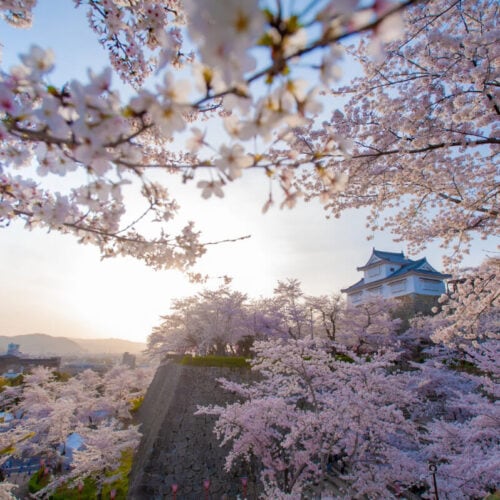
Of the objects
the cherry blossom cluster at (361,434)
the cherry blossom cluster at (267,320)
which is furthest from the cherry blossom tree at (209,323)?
the cherry blossom cluster at (361,434)

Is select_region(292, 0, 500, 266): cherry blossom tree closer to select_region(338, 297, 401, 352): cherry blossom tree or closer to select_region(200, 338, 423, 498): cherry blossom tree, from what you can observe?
select_region(200, 338, 423, 498): cherry blossom tree

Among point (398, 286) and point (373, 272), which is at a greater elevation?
point (373, 272)

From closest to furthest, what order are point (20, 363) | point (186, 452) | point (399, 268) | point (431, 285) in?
point (186, 452)
point (431, 285)
point (399, 268)
point (20, 363)

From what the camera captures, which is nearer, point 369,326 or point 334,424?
point 334,424

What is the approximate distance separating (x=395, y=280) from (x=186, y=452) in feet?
62.9

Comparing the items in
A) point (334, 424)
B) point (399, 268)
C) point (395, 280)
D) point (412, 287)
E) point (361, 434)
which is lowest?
point (361, 434)

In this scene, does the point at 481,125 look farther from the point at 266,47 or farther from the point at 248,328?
the point at 248,328

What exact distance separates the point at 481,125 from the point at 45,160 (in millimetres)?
6275

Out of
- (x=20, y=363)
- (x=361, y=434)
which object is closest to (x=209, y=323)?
(x=361, y=434)

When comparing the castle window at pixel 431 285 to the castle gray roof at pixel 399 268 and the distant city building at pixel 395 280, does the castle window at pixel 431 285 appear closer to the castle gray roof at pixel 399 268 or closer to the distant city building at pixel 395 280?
the distant city building at pixel 395 280

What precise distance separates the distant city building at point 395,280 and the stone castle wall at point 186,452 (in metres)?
13.2

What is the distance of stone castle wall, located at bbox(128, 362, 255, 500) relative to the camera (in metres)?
9.26

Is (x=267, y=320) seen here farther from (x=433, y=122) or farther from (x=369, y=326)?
(x=433, y=122)

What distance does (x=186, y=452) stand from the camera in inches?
395
